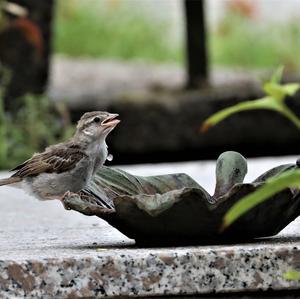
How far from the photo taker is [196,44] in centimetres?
1031

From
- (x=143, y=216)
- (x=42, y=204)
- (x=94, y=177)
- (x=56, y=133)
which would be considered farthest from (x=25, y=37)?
(x=143, y=216)

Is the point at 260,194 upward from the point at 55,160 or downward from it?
upward

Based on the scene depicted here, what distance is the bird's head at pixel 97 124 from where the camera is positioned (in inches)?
135

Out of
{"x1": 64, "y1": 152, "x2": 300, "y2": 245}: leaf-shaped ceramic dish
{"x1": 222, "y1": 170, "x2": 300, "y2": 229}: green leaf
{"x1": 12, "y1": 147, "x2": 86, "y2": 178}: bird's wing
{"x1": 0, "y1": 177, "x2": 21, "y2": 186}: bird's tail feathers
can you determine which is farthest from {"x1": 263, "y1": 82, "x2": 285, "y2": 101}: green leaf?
{"x1": 0, "y1": 177, "x2": 21, "y2": 186}: bird's tail feathers

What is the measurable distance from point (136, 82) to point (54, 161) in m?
7.99

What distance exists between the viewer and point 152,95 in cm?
1034

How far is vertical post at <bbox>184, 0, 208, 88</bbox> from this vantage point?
10.3m

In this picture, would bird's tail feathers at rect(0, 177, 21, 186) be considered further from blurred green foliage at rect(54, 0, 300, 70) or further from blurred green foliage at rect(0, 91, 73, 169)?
blurred green foliage at rect(54, 0, 300, 70)

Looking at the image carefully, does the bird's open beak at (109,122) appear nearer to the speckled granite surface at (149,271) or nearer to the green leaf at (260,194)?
the speckled granite surface at (149,271)

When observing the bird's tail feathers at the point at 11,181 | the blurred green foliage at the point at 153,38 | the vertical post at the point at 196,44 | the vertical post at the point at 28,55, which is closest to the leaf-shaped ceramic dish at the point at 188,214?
the bird's tail feathers at the point at 11,181

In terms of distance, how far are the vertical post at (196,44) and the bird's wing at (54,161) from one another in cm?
656

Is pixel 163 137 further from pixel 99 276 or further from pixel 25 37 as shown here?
pixel 99 276

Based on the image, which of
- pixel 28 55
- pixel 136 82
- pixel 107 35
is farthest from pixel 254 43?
pixel 28 55

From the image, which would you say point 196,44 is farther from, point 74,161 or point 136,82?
point 74,161
